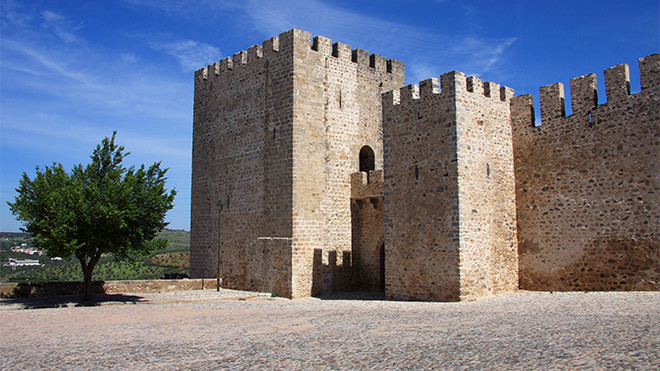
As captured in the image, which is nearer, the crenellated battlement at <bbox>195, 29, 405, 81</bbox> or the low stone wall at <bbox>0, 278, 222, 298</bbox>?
the low stone wall at <bbox>0, 278, 222, 298</bbox>

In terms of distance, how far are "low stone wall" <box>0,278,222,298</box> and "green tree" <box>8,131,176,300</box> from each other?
5.60 feet

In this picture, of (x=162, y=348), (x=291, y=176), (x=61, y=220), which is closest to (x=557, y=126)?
(x=291, y=176)

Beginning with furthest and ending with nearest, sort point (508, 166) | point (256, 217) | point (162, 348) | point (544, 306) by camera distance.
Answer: point (256, 217)
point (508, 166)
point (544, 306)
point (162, 348)

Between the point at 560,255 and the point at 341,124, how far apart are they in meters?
7.43

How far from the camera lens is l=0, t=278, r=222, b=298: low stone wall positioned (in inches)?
563

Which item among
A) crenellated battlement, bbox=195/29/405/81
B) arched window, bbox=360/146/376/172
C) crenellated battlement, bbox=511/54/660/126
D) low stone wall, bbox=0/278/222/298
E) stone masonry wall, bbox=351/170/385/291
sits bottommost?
low stone wall, bbox=0/278/222/298

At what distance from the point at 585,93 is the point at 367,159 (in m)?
7.08

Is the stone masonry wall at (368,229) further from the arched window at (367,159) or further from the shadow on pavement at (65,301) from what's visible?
the shadow on pavement at (65,301)

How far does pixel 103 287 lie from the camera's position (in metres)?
15.3

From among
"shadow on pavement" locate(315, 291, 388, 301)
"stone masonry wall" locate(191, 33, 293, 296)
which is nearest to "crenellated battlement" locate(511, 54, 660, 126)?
"shadow on pavement" locate(315, 291, 388, 301)

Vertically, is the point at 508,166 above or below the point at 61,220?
above

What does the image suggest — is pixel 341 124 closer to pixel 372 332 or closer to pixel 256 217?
pixel 256 217

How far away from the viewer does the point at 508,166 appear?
555 inches

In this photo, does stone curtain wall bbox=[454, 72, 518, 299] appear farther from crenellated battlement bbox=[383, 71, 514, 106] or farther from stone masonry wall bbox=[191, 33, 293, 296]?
stone masonry wall bbox=[191, 33, 293, 296]
